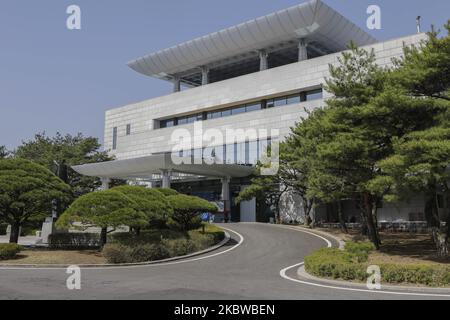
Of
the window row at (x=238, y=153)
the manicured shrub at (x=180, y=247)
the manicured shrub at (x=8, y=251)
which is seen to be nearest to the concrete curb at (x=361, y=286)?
the manicured shrub at (x=180, y=247)

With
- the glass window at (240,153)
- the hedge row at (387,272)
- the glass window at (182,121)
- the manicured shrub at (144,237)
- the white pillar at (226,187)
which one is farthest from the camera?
the glass window at (182,121)

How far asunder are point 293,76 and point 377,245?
81.3 ft

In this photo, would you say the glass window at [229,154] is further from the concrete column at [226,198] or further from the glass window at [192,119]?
the glass window at [192,119]

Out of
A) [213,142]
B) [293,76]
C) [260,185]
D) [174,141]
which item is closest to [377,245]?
[260,185]

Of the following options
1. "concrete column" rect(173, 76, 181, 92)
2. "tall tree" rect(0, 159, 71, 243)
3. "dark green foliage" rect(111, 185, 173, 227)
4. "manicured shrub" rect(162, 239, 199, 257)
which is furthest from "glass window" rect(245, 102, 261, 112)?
"tall tree" rect(0, 159, 71, 243)

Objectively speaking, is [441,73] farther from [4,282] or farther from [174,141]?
[174,141]

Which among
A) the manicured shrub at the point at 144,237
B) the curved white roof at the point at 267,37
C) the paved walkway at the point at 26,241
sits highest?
the curved white roof at the point at 267,37

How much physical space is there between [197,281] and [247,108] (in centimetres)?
3498

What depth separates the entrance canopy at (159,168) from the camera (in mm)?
36812

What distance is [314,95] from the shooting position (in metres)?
42.2

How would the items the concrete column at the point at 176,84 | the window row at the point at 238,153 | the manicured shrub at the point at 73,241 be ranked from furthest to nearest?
the concrete column at the point at 176,84, the window row at the point at 238,153, the manicured shrub at the point at 73,241

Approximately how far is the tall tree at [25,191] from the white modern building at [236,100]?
13129 millimetres

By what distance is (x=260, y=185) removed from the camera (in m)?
36.2
